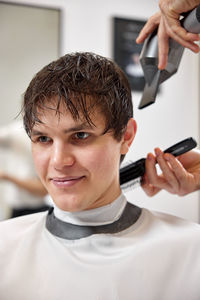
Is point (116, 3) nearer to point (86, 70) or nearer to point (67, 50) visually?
point (67, 50)

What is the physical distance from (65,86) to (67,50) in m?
2.20

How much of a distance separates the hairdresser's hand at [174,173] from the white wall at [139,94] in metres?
1.75

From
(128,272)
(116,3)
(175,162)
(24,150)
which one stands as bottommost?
(24,150)

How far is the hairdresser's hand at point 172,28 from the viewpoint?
43.1 inches

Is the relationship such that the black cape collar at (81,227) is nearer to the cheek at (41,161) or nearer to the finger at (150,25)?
the cheek at (41,161)

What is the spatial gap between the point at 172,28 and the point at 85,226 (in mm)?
685

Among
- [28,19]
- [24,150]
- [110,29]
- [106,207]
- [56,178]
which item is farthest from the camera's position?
[110,29]

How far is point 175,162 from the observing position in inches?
51.2

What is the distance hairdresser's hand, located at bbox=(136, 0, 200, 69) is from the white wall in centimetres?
205

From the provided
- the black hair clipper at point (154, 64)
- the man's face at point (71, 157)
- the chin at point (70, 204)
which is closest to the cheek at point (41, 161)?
the man's face at point (71, 157)

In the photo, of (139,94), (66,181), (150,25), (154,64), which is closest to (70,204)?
(66,181)

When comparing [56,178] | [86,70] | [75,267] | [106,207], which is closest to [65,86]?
[86,70]

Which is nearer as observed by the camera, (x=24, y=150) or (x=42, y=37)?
(x=24, y=150)

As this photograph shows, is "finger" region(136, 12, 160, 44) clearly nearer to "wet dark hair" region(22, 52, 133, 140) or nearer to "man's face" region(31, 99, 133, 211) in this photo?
"wet dark hair" region(22, 52, 133, 140)
